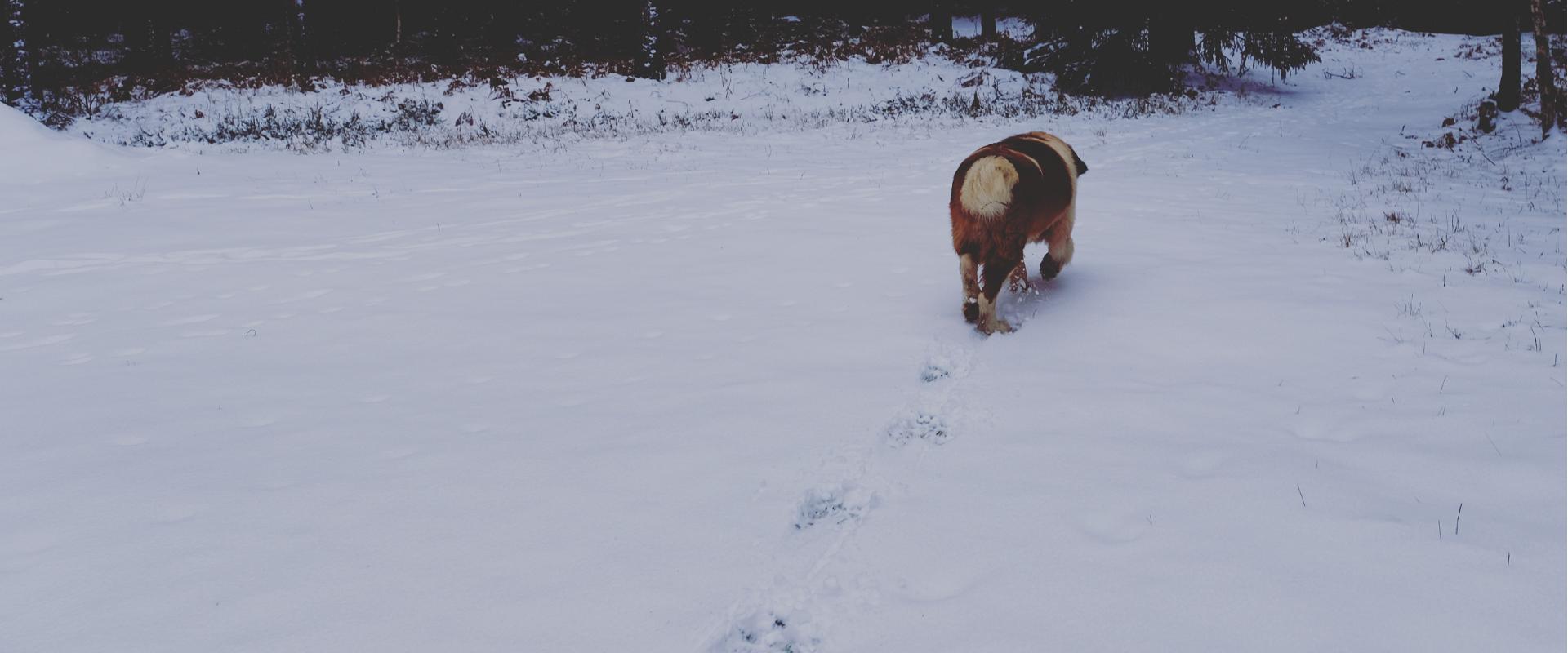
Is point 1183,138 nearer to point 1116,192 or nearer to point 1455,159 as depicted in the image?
point 1455,159

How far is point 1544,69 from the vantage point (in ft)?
34.8

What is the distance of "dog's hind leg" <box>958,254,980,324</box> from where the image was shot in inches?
169

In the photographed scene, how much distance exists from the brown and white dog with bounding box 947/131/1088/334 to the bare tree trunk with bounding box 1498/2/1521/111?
1450 centimetres

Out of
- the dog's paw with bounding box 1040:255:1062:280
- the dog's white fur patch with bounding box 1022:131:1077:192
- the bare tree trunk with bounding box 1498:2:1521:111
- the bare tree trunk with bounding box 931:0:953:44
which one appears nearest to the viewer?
the dog's white fur patch with bounding box 1022:131:1077:192

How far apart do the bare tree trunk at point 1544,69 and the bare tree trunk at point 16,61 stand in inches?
994

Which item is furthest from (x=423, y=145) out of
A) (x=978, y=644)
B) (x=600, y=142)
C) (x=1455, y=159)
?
(x=1455, y=159)

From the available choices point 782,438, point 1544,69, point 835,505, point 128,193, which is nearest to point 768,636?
point 835,505

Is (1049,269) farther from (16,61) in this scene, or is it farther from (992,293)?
(16,61)

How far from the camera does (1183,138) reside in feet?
40.3

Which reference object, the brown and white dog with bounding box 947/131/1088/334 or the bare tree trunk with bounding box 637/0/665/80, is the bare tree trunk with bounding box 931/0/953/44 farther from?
the brown and white dog with bounding box 947/131/1088/334

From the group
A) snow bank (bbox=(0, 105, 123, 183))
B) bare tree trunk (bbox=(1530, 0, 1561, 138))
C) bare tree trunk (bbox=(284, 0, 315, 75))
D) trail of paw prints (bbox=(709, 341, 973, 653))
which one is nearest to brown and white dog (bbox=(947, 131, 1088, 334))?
trail of paw prints (bbox=(709, 341, 973, 653))

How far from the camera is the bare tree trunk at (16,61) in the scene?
1500cm

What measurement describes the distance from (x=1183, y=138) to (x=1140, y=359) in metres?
10.2

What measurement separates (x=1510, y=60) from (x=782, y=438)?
1728 cm
